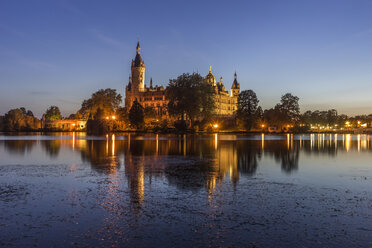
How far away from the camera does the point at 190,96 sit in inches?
3460

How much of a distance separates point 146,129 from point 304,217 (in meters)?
96.0

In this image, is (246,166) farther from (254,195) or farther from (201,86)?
(201,86)

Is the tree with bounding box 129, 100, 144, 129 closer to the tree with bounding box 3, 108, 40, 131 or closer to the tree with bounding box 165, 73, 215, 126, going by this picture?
the tree with bounding box 165, 73, 215, 126

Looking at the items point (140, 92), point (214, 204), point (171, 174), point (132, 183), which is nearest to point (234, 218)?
point (214, 204)

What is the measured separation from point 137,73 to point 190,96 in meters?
110

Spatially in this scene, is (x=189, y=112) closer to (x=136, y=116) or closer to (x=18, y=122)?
(x=136, y=116)

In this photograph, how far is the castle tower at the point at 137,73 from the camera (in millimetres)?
191625

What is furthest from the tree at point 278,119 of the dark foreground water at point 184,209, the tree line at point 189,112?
the dark foreground water at point 184,209

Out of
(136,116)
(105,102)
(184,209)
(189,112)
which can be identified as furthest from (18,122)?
(184,209)

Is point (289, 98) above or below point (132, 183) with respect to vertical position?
above

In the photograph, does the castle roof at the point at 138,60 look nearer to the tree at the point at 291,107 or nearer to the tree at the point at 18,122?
the tree at the point at 18,122

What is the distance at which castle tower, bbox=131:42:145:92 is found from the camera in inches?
7544

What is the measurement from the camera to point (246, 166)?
18.0 m

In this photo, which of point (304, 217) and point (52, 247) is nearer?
point (52, 247)
